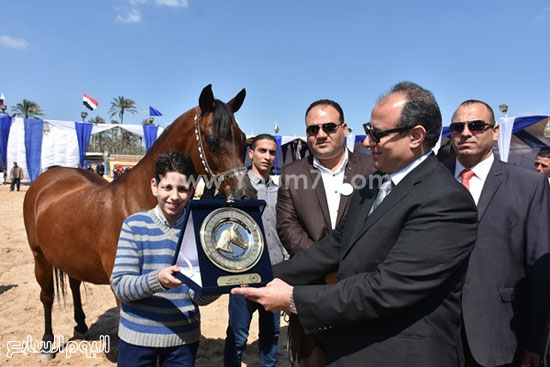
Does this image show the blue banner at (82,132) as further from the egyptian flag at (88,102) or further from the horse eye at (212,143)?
the horse eye at (212,143)

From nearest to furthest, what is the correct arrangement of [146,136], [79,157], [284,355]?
[284,355]
[146,136]
[79,157]

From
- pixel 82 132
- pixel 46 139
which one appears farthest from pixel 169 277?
pixel 46 139

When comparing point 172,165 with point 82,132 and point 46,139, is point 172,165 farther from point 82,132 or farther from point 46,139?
point 46,139

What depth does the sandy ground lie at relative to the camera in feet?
12.6

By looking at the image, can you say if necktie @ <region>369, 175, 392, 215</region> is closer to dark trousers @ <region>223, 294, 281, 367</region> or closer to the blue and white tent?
dark trousers @ <region>223, 294, 281, 367</region>

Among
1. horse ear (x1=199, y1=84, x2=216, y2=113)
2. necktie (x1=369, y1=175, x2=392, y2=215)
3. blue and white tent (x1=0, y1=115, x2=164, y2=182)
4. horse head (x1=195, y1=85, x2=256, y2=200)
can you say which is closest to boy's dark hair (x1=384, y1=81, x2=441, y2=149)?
necktie (x1=369, y1=175, x2=392, y2=215)

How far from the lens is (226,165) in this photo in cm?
275

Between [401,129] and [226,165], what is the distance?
1.56m

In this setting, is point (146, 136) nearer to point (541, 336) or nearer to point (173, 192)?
point (173, 192)

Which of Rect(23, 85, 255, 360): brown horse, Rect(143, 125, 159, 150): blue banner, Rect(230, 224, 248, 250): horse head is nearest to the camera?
Rect(230, 224, 248, 250): horse head

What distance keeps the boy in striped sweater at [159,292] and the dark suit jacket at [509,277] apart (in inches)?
58.1

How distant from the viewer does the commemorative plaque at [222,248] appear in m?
1.48

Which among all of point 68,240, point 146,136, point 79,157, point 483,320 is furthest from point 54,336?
point 79,157

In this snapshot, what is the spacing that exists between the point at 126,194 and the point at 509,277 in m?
2.78
